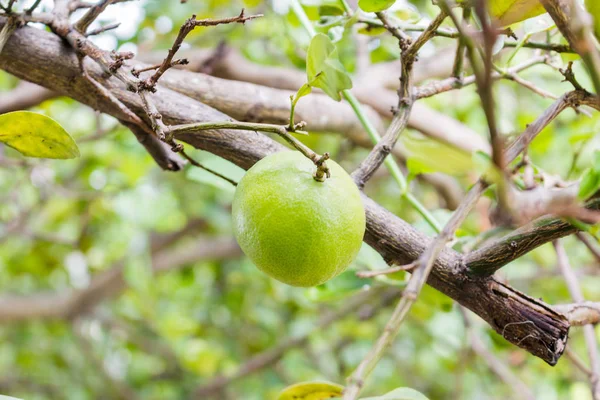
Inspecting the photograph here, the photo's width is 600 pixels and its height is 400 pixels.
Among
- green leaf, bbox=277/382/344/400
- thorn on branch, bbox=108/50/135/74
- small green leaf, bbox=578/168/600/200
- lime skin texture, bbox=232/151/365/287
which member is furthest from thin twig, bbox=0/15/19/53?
small green leaf, bbox=578/168/600/200

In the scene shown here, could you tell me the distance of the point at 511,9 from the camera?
0.49m

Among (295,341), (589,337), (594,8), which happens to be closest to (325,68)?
(594,8)

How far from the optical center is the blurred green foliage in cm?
159

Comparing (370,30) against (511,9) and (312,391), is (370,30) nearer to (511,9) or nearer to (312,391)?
(511,9)

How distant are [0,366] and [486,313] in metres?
2.64

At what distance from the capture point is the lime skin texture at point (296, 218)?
440 millimetres

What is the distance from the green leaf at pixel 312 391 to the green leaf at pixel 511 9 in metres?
0.35

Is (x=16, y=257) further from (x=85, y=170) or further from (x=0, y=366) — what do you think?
(x=0, y=366)

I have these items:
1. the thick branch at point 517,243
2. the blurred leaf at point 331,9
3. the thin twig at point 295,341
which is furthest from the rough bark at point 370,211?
the thin twig at point 295,341

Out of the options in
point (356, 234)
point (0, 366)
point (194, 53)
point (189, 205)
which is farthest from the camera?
point (0, 366)

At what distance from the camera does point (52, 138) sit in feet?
1.69

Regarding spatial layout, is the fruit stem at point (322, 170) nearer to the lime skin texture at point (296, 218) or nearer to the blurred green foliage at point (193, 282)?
the lime skin texture at point (296, 218)

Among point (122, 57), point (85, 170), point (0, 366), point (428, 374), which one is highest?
point (122, 57)

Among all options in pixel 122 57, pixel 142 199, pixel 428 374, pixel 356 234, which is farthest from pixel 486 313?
pixel 428 374
